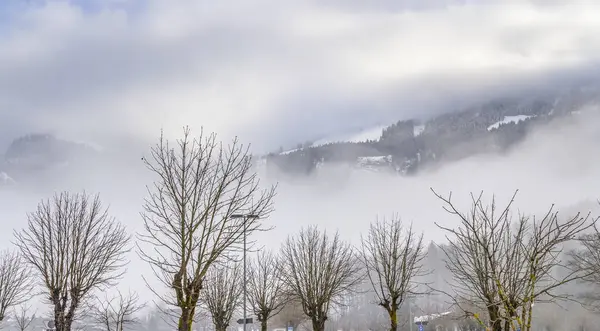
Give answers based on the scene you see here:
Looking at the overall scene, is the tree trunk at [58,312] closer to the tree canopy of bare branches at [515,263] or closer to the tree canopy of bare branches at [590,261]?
the tree canopy of bare branches at [515,263]

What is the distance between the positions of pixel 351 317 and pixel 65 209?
79.6 metres

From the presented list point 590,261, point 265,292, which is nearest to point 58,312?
point 265,292

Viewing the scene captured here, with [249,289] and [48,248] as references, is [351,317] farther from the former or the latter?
[48,248]

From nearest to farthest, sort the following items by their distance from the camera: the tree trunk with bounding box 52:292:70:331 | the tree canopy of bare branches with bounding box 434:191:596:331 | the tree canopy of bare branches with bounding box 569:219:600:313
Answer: the tree canopy of bare branches with bounding box 434:191:596:331 < the tree canopy of bare branches with bounding box 569:219:600:313 < the tree trunk with bounding box 52:292:70:331

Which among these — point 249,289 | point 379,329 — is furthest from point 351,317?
point 249,289

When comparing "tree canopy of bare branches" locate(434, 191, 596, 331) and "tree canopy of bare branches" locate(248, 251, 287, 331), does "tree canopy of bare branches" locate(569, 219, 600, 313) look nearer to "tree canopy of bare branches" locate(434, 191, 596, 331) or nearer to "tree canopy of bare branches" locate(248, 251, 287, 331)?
"tree canopy of bare branches" locate(434, 191, 596, 331)

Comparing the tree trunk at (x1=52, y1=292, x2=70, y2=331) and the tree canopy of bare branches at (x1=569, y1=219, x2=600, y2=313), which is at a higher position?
the tree canopy of bare branches at (x1=569, y1=219, x2=600, y2=313)

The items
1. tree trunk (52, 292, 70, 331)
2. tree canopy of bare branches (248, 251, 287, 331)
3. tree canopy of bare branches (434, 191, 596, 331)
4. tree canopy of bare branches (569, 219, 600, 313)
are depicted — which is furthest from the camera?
tree canopy of bare branches (248, 251, 287, 331)

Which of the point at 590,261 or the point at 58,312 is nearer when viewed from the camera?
the point at 58,312

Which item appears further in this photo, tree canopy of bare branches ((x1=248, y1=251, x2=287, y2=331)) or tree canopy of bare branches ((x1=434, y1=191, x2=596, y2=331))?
tree canopy of bare branches ((x1=248, y1=251, x2=287, y2=331))

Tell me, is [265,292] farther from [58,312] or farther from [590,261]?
[590,261]

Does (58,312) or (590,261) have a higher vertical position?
(590,261)

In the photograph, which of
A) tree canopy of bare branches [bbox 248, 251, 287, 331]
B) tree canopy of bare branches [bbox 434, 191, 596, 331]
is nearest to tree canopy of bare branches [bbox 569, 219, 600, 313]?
tree canopy of bare branches [bbox 434, 191, 596, 331]

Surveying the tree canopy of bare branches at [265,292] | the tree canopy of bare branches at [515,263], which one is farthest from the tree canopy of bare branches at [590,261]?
the tree canopy of bare branches at [265,292]
